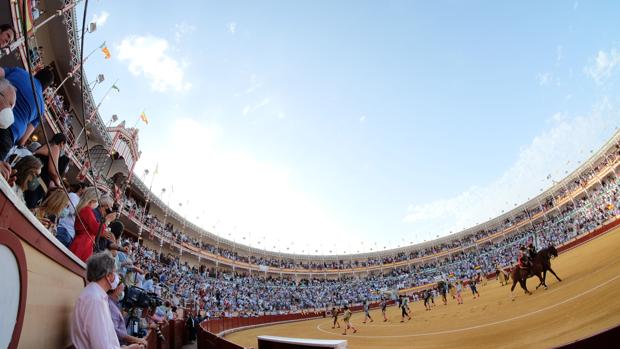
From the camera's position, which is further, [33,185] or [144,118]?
[144,118]

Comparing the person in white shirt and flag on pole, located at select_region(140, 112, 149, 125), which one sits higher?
flag on pole, located at select_region(140, 112, 149, 125)

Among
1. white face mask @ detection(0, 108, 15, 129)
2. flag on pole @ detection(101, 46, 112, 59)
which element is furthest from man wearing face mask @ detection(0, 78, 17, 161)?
flag on pole @ detection(101, 46, 112, 59)

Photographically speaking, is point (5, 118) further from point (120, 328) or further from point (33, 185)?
point (120, 328)

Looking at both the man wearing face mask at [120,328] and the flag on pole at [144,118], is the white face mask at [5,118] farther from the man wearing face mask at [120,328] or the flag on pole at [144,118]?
the flag on pole at [144,118]

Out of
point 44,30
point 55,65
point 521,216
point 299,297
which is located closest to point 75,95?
point 55,65

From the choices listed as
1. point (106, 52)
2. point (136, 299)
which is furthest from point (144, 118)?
point (136, 299)

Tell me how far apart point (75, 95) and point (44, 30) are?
4375 mm

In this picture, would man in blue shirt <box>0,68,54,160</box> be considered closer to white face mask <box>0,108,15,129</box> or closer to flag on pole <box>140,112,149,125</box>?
white face mask <box>0,108,15,129</box>

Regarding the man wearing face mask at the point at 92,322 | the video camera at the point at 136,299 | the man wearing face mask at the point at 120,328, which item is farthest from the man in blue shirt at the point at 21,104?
the video camera at the point at 136,299

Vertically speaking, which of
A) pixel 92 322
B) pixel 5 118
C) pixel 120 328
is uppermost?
pixel 5 118

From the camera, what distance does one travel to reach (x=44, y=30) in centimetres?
1386

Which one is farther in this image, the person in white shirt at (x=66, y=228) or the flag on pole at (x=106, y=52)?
the flag on pole at (x=106, y=52)

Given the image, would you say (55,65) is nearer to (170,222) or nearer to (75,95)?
(75,95)

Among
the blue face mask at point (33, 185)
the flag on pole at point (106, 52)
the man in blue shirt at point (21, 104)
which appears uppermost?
the flag on pole at point (106, 52)
